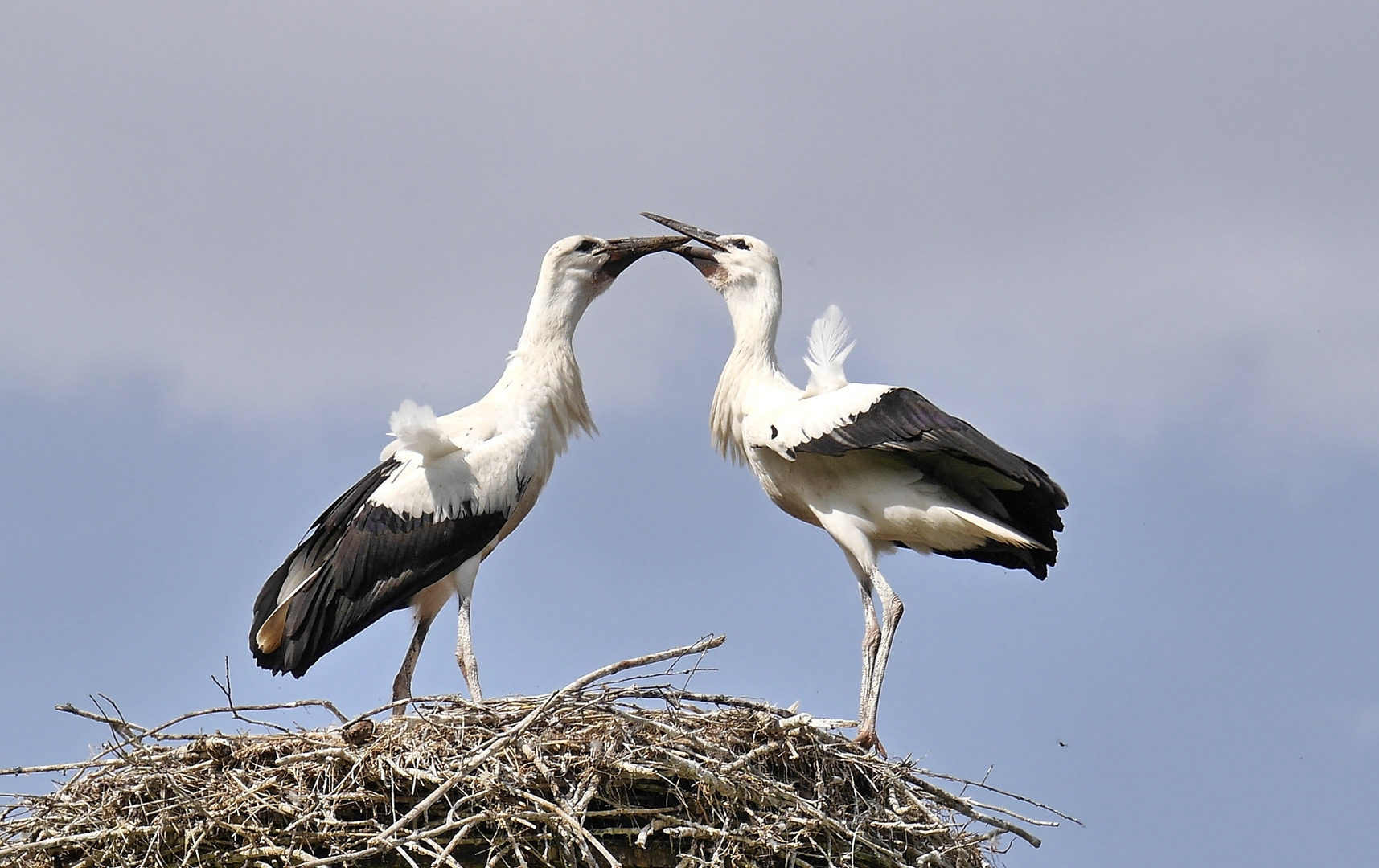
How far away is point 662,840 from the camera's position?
666cm

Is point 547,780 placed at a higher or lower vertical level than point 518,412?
lower

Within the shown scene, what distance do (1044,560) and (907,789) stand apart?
171cm

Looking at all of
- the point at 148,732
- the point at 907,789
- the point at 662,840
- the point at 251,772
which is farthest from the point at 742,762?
the point at 148,732

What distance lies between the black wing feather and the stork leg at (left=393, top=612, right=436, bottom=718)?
6.98 ft

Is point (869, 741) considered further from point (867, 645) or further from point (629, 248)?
point (629, 248)

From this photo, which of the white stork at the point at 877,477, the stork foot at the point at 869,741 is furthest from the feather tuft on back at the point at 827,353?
the stork foot at the point at 869,741

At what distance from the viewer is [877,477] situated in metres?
8.20

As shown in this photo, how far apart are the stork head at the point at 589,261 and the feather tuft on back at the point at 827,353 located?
4.29 ft

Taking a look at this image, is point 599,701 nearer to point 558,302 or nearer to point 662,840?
point 662,840

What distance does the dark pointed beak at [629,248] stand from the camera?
9.39 metres

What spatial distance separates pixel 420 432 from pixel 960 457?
2546 mm

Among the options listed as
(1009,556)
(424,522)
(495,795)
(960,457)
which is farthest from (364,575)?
(1009,556)

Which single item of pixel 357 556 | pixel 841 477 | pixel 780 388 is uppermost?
pixel 780 388

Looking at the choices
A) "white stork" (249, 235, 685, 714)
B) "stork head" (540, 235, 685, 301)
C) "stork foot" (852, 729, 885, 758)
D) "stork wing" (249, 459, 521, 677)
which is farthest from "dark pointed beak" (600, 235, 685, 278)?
"stork foot" (852, 729, 885, 758)
